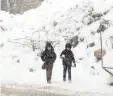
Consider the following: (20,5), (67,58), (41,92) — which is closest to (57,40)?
(67,58)

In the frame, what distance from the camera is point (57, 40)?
950 inches

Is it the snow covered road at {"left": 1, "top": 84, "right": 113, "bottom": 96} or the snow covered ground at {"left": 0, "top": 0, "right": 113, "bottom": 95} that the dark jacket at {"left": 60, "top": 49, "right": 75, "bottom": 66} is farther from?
the snow covered road at {"left": 1, "top": 84, "right": 113, "bottom": 96}

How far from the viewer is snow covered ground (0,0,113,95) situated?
17859 millimetres

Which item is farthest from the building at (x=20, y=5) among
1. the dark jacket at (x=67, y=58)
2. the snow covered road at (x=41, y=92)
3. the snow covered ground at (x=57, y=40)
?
the snow covered road at (x=41, y=92)

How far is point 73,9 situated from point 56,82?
9.45 meters

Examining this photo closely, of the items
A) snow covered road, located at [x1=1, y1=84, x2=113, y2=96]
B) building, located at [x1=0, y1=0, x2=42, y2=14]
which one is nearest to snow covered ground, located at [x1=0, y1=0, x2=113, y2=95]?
snow covered road, located at [x1=1, y1=84, x2=113, y2=96]

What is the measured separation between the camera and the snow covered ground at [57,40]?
17859 millimetres

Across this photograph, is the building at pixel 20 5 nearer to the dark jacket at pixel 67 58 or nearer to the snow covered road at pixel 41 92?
the dark jacket at pixel 67 58

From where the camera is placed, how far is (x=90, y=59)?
20672 mm

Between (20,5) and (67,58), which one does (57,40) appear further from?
(20,5)

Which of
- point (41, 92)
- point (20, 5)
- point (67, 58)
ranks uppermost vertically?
point (20, 5)

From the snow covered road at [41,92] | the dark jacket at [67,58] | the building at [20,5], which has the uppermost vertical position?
the building at [20,5]

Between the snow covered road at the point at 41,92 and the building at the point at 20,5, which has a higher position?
the building at the point at 20,5

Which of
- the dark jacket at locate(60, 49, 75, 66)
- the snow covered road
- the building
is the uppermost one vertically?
the building
